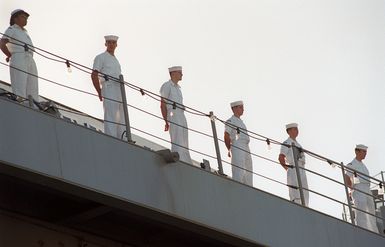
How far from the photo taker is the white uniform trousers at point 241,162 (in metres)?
11.8

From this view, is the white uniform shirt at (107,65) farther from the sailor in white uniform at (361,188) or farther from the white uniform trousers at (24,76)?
the sailor in white uniform at (361,188)

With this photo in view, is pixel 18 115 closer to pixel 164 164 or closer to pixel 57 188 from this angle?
pixel 57 188

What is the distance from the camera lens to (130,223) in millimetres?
9969

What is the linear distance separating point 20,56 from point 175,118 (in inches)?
75.6

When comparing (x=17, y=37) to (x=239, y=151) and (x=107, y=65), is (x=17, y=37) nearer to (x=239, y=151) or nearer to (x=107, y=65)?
(x=107, y=65)

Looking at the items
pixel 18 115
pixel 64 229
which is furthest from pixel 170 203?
pixel 18 115

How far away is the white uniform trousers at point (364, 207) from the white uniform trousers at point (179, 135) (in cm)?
335

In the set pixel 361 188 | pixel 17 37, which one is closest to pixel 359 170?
pixel 361 188

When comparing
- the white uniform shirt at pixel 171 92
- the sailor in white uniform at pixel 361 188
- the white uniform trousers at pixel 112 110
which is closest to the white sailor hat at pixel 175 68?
the white uniform shirt at pixel 171 92

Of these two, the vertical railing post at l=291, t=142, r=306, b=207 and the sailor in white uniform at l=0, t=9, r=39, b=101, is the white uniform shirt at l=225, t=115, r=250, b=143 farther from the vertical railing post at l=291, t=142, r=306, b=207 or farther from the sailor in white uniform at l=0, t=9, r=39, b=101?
the sailor in white uniform at l=0, t=9, r=39, b=101

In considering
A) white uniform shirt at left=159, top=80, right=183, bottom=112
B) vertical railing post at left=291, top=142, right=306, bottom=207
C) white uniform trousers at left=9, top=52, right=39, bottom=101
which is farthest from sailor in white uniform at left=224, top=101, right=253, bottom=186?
white uniform trousers at left=9, top=52, right=39, bottom=101

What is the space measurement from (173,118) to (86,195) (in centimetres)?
226

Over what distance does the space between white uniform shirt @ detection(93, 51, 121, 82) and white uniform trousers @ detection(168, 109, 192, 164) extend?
726 mm

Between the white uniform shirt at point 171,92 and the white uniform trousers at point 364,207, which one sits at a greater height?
the white uniform shirt at point 171,92
